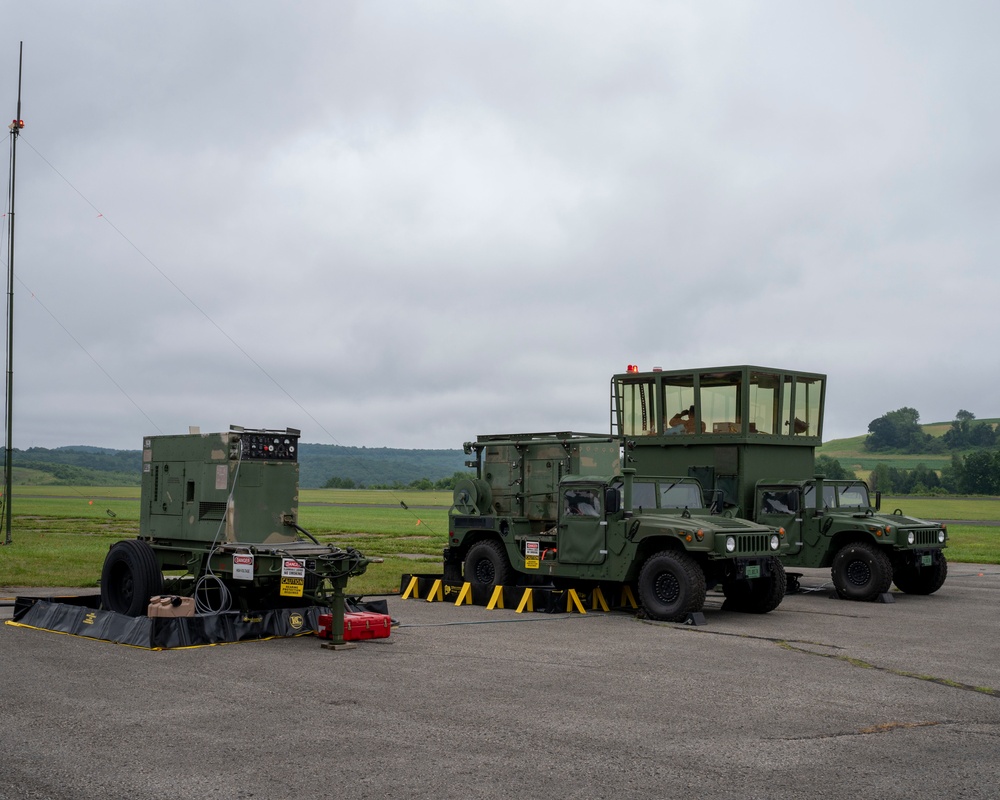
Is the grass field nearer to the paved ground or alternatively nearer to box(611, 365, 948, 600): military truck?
box(611, 365, 948, 600): military truck

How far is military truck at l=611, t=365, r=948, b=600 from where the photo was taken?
1798cm

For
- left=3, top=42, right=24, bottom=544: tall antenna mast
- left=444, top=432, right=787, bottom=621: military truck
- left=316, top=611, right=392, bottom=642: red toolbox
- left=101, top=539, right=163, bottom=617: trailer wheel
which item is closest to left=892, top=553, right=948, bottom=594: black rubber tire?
left=444, top=432, right=787, bottom=621: military truck

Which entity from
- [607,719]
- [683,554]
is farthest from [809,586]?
[607,719]

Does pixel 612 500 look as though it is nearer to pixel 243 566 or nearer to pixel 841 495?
pixel 243 566

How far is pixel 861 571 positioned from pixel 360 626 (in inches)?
392

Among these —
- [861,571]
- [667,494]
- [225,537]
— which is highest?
[667,494]

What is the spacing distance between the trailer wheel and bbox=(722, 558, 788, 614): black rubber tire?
325 inches

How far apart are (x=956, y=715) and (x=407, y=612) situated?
845cm

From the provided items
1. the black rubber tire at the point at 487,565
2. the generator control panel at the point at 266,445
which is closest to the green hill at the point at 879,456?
the black rubber tire at the point at 487,565

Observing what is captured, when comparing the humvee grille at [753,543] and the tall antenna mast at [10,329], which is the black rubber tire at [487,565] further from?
the tall antenna mast at [10,329]

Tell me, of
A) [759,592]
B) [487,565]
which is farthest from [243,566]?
[759,592]

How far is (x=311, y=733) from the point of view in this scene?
7.35 meters

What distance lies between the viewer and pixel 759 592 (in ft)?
52.1

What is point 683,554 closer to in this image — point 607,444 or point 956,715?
point 607,444
